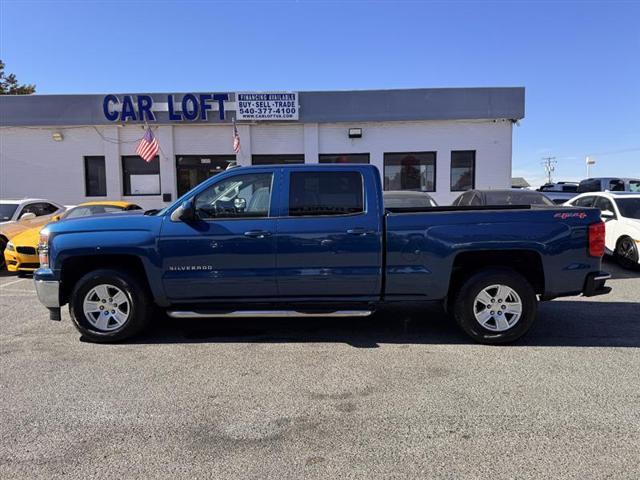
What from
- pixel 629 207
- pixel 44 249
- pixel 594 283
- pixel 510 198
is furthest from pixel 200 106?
pixel 594 283

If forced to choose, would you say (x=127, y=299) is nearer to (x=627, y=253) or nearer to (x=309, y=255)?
(x=309, y=255)

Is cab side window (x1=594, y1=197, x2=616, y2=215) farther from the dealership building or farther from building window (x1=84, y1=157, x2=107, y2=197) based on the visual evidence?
building window (x1=84, y1=157, x2=107, y2=197)

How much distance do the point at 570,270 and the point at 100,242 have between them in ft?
16.5

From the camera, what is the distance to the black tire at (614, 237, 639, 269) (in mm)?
8945

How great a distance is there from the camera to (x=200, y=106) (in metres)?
15.2

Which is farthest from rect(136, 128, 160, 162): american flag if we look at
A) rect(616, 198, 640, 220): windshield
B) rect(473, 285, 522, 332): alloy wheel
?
rect(616, 198, 640, 220): windshield

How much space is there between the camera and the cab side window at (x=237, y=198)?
5.04 metres

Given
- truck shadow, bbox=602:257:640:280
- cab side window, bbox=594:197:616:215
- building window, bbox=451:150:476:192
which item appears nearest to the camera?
truck shadow, bbox=602:257:640:280

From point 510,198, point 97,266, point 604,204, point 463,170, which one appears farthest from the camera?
point 463,170

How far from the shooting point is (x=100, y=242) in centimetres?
496

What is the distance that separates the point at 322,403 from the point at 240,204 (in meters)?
2.37

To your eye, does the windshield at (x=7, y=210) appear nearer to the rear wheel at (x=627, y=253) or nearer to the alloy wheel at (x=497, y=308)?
the alloy wheel at (x=497, y=308)

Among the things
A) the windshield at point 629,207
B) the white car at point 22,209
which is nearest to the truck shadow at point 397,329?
the windshield at point 629,207

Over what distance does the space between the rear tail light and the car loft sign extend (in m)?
11.7
